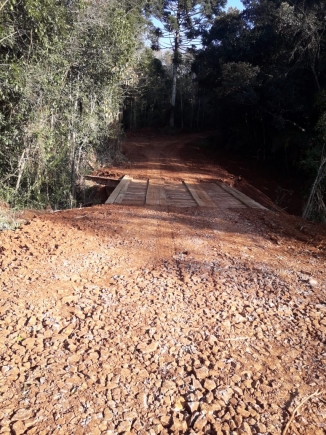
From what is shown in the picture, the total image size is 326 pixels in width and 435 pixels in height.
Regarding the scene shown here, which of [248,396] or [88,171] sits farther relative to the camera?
[88,171]

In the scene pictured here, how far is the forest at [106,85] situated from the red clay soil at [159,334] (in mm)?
2504

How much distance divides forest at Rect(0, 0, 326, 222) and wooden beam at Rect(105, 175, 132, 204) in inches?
46.6

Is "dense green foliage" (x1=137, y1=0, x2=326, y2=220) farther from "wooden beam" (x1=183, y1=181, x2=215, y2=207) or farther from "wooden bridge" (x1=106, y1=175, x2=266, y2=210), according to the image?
"wooden beam" (x1=183, y1=181, x2=215, y2=207)

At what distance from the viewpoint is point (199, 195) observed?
7270 millimetres

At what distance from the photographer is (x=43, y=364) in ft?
6.48

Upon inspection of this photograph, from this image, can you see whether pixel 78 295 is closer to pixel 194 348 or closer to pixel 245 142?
pixel 194 348

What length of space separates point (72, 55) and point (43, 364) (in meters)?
6.26

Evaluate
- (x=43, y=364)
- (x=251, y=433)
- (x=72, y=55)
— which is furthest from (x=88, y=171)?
(x=251, y=433)

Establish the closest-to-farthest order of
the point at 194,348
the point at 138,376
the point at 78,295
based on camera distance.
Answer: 1. the point at 138,376
2. the point at 194,348
3. the point at 78,295

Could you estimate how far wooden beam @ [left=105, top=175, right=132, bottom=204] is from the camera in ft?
20.4

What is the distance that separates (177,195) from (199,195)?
520mm

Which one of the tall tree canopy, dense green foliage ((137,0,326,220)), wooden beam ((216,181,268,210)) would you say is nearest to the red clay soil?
wooden beam ((216,181,268,210))

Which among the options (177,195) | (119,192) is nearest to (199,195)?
(177,195)

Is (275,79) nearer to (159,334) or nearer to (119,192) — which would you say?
(119,192)
